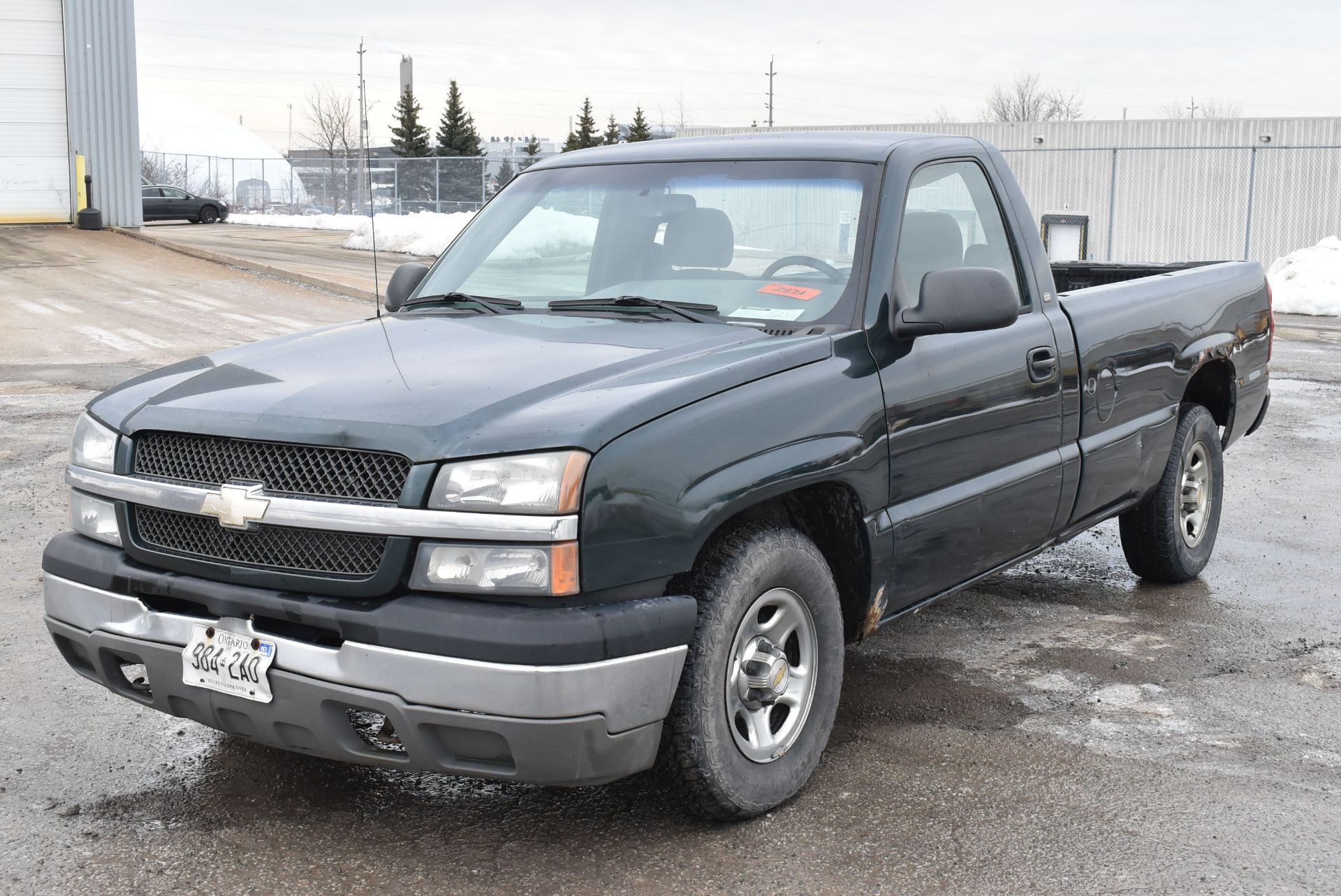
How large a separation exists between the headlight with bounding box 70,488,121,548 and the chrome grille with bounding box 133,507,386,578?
0.10m

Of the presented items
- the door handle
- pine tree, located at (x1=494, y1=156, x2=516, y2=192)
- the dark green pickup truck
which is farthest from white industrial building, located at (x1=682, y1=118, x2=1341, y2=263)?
the dark green pickup truck

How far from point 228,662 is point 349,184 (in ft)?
165

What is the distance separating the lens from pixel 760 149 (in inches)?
178

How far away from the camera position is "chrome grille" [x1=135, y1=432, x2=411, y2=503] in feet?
10.1

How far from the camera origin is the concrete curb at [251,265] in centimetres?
1934

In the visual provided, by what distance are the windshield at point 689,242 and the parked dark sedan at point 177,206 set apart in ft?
137

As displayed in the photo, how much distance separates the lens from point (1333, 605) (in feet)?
18.9

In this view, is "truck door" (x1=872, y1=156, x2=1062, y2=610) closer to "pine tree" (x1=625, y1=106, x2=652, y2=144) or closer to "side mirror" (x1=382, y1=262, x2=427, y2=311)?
"side mirror" (x1=382, y1=262, x2=427, y2=311)

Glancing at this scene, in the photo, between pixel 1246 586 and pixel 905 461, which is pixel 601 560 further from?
pixel 1246 586

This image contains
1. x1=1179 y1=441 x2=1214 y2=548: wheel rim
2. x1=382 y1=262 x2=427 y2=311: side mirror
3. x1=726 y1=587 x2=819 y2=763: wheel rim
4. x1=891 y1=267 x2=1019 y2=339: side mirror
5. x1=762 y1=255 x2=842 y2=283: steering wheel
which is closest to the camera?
x1=726 y1=587 x2=819 y2=763: wheel rim

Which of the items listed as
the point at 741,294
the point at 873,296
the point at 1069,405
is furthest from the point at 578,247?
the point at 1069,405

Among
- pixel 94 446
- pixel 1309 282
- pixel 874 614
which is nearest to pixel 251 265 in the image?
pixel 1309 282

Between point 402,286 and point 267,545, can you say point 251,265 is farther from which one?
point 267,545

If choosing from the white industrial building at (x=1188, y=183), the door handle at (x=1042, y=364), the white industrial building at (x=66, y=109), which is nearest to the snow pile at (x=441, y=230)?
the door handle at (x=1042, y=364)
